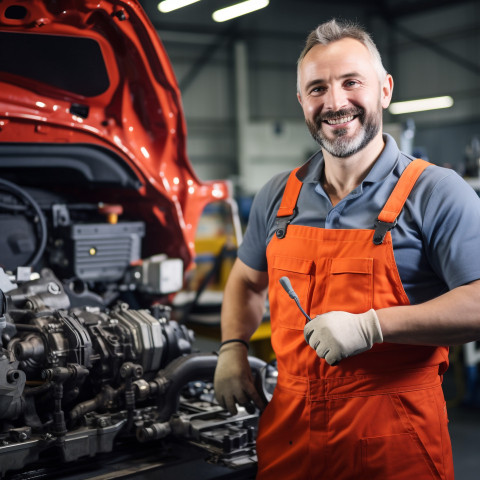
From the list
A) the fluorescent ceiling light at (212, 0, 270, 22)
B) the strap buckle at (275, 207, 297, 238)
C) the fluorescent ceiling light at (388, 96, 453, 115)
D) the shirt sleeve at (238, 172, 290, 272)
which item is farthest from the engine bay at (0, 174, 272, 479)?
the fluorescent ceiling light at (388, 96, 453, 115)

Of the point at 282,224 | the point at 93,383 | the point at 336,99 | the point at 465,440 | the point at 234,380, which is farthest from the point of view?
the point at 465,440

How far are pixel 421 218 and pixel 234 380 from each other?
76 centimetres

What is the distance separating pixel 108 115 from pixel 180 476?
54.5 inches

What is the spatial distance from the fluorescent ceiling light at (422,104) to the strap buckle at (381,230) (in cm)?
1513

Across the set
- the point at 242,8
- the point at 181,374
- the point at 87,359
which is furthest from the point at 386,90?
the point at 242,8

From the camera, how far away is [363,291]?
5.45ft

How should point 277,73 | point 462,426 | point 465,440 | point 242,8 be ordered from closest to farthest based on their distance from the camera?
point 465,440 → point 462,426 → point 242,8 → point 277,73

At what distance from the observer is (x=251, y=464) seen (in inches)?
79.0

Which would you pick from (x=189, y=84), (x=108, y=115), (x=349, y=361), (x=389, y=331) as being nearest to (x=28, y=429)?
(x=349, y=361)

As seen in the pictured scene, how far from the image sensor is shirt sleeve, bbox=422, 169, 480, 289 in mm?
1591

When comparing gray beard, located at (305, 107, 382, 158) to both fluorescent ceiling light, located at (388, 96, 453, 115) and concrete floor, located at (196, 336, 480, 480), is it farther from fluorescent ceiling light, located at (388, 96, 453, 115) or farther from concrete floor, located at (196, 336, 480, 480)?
fluorescent ceiling light, located at (388, 96, 453, 115)

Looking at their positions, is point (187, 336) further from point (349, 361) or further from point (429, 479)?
point (429, 479)

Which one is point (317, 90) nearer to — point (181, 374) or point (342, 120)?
point (342, 120)

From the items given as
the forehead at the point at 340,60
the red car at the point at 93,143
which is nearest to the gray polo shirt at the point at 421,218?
the forehead at the point at 340,60
